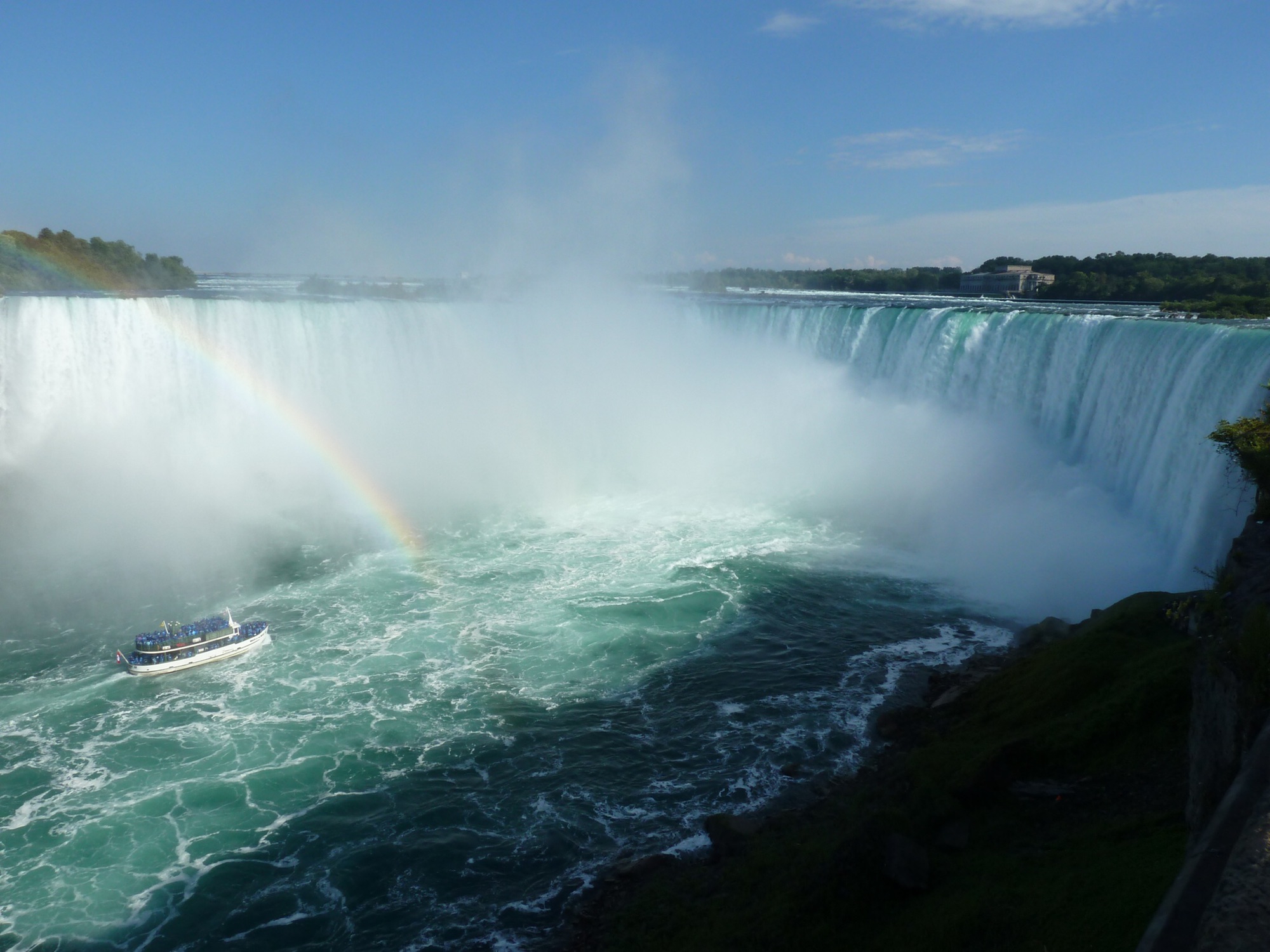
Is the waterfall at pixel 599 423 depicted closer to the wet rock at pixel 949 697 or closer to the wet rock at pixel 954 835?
the wet rock at pixel 949 697

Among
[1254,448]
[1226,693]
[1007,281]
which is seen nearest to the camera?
[1226,693]

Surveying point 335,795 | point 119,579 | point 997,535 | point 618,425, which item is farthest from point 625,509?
point 335,795

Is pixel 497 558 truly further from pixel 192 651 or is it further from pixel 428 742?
pixel 428 742

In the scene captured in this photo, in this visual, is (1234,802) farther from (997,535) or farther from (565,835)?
(997,535)

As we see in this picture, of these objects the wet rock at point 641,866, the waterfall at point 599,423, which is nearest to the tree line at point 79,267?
the waterfall at point 599,423

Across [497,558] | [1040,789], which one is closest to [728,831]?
[1040,789]
